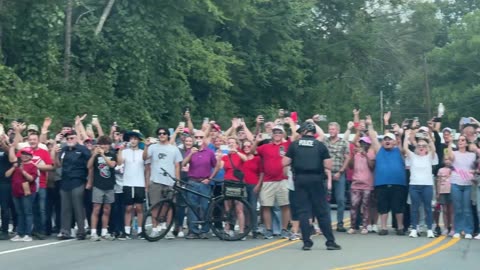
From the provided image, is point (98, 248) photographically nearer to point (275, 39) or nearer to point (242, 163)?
point (242, 163)

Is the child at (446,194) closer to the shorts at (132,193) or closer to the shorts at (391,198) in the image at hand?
the shorts at (391,198)

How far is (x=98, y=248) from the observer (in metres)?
18.1

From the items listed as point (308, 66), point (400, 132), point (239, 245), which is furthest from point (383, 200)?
point (308, 66)

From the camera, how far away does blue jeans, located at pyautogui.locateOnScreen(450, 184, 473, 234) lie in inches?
797

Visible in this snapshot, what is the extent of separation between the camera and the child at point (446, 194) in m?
20.6

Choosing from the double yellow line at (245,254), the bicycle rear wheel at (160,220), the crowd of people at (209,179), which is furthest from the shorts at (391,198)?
the bicycle rear wheel at (160,220)

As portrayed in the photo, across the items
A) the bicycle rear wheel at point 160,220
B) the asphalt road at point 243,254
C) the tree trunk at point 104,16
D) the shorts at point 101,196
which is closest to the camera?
the asphalt road at point 243,254

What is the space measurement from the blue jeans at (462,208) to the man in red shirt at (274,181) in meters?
2.98

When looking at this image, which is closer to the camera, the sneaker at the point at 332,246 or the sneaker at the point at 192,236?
the sneaker at the point at 332,246

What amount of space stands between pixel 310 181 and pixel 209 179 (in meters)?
3.10

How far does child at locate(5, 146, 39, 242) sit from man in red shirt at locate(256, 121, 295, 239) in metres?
3.95

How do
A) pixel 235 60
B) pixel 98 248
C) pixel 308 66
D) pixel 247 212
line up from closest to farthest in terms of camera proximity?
pixel 98 248 → pixel 247 212 → pixel 235 60 → pixel 308 66

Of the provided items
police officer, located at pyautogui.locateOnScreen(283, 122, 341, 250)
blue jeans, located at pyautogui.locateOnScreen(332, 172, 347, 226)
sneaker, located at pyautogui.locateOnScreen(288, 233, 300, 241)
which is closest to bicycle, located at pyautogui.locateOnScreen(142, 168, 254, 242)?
sneaker, located at pyautogui.locateOnScreen(288, 233, 300, 241)

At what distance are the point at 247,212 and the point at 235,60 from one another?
25.1 meters
